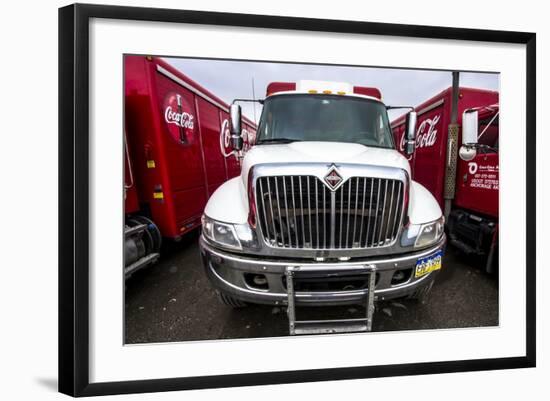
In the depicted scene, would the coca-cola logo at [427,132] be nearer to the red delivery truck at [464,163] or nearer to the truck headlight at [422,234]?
the red delivery truck at [464,163]

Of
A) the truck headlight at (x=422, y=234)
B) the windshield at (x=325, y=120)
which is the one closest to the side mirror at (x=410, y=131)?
the windshield at (x=325, y=120)

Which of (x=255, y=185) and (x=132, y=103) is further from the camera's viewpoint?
(x=132, y=103)

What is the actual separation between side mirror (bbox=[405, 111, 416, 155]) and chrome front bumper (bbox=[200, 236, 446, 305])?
110 centimetres

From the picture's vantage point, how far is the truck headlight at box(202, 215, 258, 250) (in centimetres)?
152

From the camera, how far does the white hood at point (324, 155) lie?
1604mm

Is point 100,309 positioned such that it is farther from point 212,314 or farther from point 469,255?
point 469,255

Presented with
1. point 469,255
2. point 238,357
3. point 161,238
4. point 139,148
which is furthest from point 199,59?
point 469,255

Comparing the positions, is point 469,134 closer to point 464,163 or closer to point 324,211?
point 464,163

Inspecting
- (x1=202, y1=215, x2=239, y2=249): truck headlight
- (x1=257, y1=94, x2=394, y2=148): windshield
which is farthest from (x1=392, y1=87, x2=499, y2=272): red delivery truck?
(x1=202, y1=215, x2=239, y2=249): truck headlight

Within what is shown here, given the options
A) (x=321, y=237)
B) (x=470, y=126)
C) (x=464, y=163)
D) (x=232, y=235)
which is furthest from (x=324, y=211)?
(x=464, y=163)

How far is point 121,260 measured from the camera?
67.4 inches

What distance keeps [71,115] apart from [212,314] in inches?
71.8

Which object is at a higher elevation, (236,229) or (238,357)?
(236,229)

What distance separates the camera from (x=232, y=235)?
5.07ft
